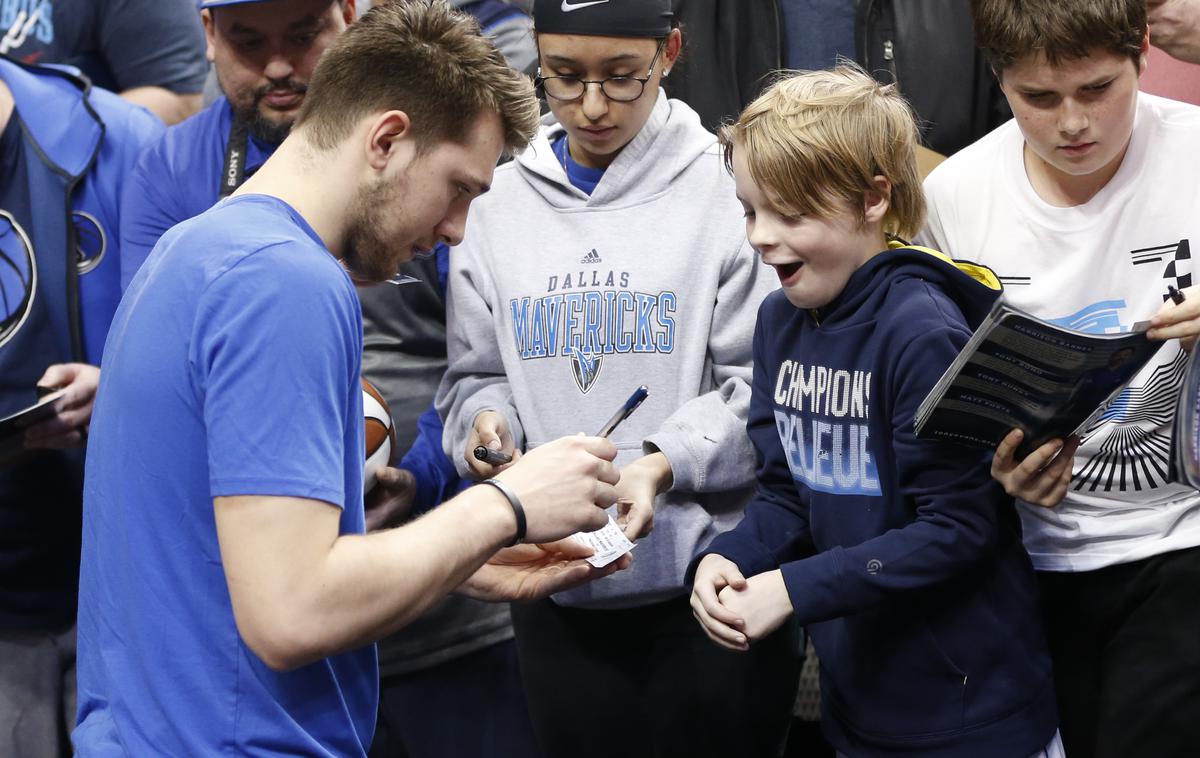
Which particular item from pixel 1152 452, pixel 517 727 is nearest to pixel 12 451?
pixel 517 727

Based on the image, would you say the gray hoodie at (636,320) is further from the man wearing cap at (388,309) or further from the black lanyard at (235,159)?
the black lanyard at (235,159)

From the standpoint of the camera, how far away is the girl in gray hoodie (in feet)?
8.85

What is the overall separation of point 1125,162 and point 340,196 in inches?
53.3

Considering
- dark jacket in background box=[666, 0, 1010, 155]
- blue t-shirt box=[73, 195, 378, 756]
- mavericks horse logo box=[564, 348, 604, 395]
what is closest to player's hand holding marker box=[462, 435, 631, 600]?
blue t-shirt box=[73, 195, 378, 756]

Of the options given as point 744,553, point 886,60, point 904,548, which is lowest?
point 744,553

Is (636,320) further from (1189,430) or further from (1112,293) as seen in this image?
(1189,430)

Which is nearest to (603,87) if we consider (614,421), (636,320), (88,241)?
(636,320)

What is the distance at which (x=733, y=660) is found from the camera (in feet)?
8.83

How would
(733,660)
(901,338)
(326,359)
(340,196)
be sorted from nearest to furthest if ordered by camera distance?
(326,359)
(340,196)
(901,338)
(733,660)

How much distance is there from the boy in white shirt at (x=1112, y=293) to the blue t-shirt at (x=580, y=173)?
811mm

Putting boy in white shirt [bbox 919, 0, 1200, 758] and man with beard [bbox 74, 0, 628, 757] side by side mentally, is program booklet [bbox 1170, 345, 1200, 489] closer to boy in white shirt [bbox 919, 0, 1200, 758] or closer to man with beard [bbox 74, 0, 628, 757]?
boy in white shirt [bbox 919, 0, 1200, 758]

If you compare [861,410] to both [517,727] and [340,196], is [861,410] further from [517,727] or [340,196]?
[517,727]

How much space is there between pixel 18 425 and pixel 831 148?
5.38 feet

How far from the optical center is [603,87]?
9.15 ft
